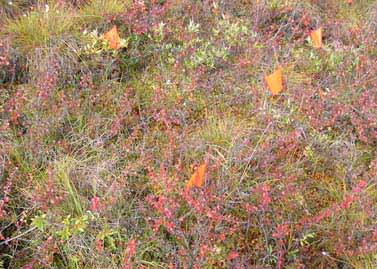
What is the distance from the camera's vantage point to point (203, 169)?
2883mm

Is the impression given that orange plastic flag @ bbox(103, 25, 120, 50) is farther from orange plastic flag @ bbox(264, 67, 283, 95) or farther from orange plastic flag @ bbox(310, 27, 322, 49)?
orange plastic flag @ bbox(310, 27, 322, 49)

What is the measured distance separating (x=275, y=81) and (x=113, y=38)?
117 cm

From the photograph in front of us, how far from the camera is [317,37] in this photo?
13.4ft

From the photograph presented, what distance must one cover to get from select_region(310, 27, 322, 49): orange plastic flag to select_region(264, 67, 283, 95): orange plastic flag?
1.49 feet

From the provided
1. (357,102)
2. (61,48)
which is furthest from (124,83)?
(357,102)

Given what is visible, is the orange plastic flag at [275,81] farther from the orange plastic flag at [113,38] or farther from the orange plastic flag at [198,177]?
the orange plastic flag at [113,38]

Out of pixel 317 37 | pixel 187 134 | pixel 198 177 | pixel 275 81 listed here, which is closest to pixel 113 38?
pixel 187 134

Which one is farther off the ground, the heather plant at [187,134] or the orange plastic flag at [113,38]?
the orange plastic flag at [113,38]

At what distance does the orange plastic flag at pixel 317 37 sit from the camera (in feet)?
13.2

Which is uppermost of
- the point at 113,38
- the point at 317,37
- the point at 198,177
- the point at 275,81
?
the point at 113,38

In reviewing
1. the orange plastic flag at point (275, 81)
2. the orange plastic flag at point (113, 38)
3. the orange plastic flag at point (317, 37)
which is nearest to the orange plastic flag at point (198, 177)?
the orange plastic flag at point (275, 81)

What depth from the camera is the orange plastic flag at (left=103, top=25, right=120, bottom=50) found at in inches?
142

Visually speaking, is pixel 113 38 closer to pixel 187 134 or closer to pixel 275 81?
pixel 187 134

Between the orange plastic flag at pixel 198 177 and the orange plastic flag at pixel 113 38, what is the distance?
1199 millimetres
